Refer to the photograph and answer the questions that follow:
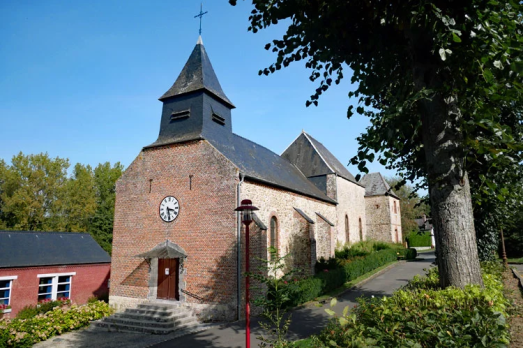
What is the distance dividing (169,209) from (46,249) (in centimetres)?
1056

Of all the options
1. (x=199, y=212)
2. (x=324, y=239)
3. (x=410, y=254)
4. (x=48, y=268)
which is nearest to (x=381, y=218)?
(x=410, y=254)

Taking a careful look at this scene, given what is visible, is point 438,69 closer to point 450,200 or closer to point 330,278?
point 450,200

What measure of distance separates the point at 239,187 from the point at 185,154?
11.0ft

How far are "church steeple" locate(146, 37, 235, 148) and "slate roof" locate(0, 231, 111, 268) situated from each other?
10.3 metres

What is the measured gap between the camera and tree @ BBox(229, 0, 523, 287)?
17.5ft

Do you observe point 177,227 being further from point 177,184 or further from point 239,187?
point 239,187

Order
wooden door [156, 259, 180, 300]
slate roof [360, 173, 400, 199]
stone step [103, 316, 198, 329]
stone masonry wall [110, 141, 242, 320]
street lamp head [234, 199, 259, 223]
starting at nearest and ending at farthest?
street lamp head [234, 199, 259, 223] < stone step [103, 316, 198, 329] < stone masonry wall [110, 141, 242, 320] < wooden door [156, 259, 180, 300] < slate roof [360, 173, 400, 199]

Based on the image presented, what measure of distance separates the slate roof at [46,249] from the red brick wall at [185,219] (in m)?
6.32

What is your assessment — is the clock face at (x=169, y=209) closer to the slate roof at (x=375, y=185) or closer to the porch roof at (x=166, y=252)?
the porch roof at (x=166, y=252)

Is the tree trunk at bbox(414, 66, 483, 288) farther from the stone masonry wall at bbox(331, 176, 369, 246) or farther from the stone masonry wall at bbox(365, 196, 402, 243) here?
the stone masonry wall at bbox(365, 196, 402, 243)

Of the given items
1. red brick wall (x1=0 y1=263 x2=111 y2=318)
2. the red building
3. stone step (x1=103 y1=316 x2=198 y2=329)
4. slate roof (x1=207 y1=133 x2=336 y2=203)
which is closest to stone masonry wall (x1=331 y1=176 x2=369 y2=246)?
slate roof (x1=207 y1=133 x2=336 y2=203)

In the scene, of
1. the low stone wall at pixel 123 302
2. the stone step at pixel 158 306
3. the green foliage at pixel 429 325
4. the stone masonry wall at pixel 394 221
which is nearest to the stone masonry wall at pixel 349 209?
the stone masonry wall at pixel 394 221

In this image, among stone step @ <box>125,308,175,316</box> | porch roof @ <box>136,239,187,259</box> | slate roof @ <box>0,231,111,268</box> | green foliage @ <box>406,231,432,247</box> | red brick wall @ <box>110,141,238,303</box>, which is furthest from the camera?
green foliage @ <box>406,231,432,247</box>

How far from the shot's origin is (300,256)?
18.2 m
